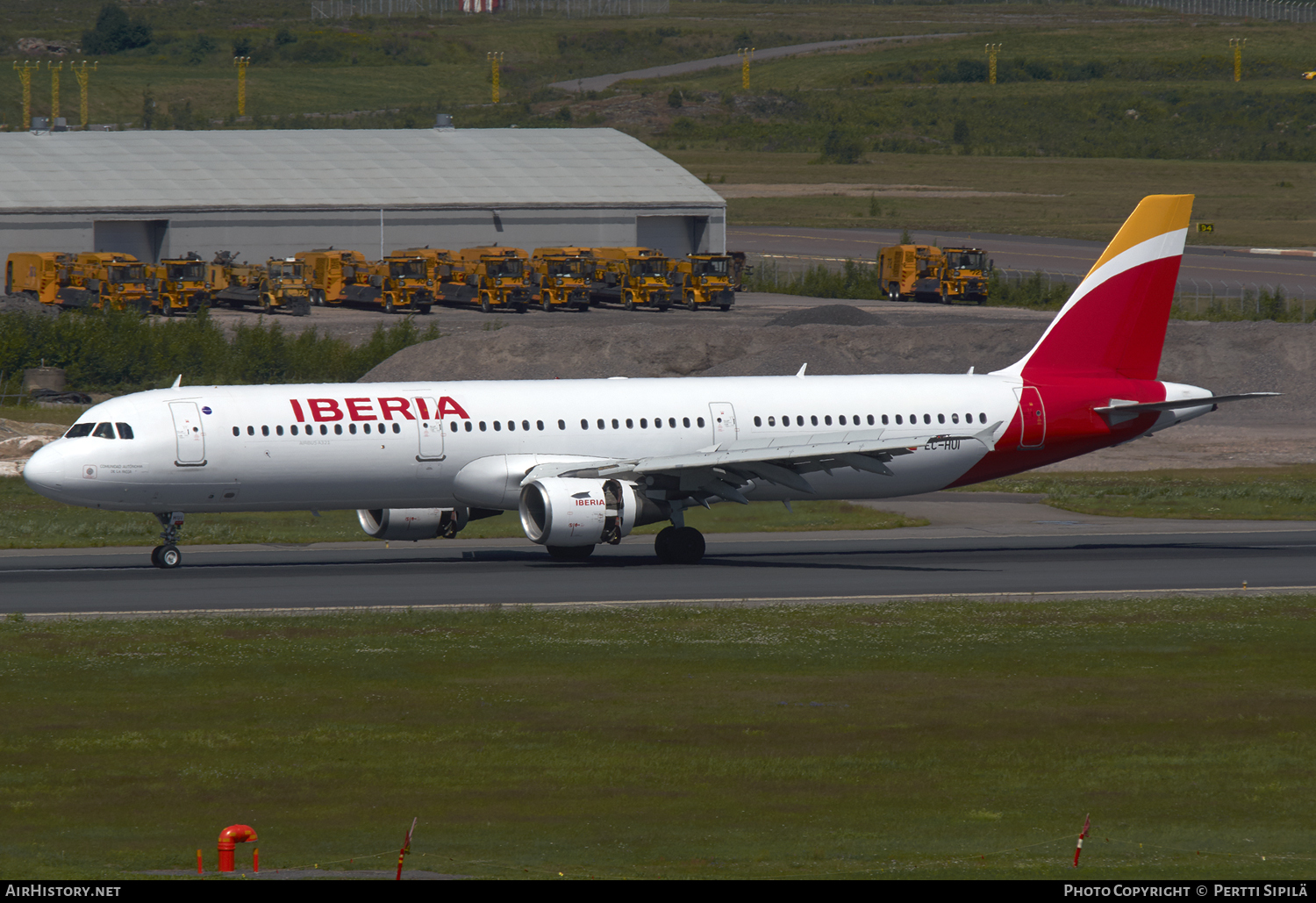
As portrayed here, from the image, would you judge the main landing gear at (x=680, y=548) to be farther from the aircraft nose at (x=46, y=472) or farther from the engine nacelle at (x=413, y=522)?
the aircraft nose at (x=46, y=472)

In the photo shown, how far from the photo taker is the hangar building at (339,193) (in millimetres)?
105375

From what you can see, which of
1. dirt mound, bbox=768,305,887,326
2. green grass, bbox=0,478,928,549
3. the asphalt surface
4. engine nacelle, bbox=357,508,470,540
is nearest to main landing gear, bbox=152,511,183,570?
engine nacelle, bbox=357,508,470,540

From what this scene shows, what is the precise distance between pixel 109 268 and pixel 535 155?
1280 inches

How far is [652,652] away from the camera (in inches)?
1256

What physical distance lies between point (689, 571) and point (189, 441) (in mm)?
11829

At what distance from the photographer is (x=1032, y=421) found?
46344 millimetres

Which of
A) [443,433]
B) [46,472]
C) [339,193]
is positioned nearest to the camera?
[46,472]

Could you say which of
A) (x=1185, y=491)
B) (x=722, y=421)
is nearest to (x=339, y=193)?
(x=1185, y=491)

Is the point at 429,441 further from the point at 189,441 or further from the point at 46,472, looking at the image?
the point at 46,472

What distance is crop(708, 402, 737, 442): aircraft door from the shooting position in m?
44.9

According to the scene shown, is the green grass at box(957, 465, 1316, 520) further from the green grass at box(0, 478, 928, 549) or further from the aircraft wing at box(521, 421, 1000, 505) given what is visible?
the aircraft wing at box(521, 421, 1000, 505)

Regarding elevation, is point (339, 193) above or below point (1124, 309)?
above

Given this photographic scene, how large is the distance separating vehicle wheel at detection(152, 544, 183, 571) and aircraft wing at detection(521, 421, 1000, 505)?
27.6 feet
